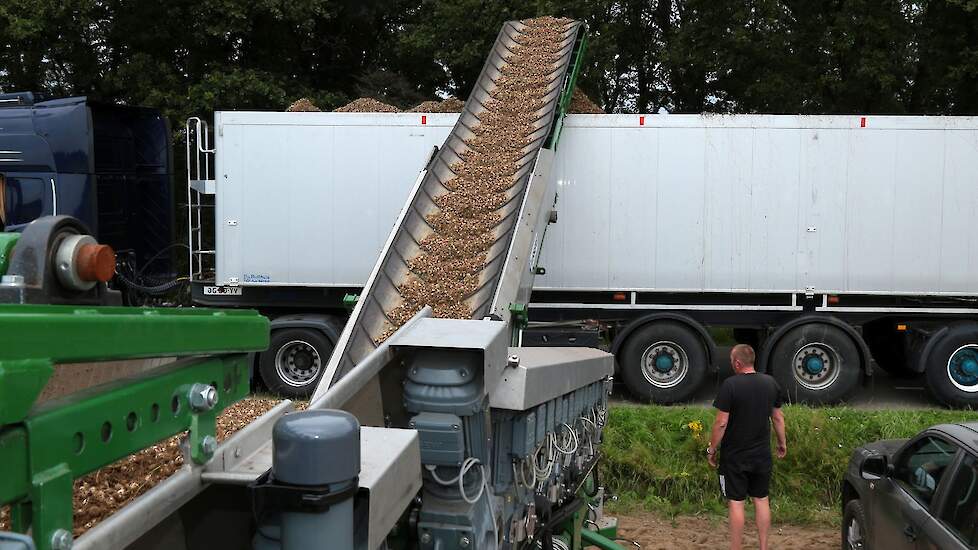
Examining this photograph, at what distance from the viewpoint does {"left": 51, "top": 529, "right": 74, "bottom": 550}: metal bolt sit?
1612mm

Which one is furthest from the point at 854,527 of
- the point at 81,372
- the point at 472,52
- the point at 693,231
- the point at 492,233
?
the point at 472,52

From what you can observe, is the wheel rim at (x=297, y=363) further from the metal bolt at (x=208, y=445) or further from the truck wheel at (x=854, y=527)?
the metal bolt at (x=208, y=445)

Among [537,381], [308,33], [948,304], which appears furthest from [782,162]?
[308,33]

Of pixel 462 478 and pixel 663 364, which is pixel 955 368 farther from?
pixel 462 478

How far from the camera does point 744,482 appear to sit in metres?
6.31

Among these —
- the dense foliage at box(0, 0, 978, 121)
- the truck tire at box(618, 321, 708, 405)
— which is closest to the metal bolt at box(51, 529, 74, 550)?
the truck tire at box(618, 321, 708, 405)

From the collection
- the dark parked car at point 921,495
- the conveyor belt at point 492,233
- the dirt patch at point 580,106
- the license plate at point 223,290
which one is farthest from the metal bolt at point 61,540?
the dirt patch at point 580,106

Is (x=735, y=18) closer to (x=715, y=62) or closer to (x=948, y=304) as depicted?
(x=715, y=62)

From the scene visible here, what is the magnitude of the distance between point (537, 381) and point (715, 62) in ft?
51.6

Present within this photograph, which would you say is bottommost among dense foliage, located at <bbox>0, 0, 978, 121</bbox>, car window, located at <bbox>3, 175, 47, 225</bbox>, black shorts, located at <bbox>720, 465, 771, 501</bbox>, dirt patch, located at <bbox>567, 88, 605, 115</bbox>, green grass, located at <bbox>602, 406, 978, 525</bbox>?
green grass, located at <bbox>602, 406, 978, 525</bbox>

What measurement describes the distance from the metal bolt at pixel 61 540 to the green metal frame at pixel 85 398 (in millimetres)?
14

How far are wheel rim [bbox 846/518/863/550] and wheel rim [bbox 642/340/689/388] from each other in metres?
4.26

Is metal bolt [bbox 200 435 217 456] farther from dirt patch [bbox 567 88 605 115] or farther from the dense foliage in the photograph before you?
the dense foliage

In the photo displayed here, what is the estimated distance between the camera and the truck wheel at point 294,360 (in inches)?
409
